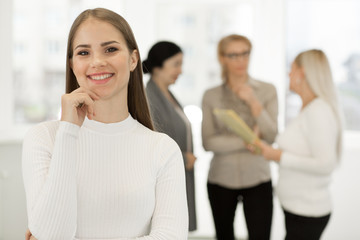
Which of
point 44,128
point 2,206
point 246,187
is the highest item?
point 44,128

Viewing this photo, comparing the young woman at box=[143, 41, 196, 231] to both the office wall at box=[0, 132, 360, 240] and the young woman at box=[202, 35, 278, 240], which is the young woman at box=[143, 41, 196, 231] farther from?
the office wall at box=[0, 132, 360, 240]

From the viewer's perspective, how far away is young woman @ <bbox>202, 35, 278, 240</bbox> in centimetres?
240

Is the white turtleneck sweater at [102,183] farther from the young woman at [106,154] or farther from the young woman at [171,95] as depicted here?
the young woman at [171,95]

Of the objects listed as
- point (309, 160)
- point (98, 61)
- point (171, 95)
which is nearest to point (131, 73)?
point (98, 61)

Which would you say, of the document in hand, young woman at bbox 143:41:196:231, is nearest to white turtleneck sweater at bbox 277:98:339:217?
the document in hand

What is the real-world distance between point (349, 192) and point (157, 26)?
2152 mm

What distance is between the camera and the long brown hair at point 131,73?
109cm

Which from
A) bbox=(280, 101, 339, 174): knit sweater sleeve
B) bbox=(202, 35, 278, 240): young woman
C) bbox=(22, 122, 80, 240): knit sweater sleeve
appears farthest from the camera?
bbox=(202, 35, 278, 240): young woman

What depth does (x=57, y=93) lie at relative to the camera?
375cm

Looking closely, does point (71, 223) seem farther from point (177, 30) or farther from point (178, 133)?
point (177, 30)

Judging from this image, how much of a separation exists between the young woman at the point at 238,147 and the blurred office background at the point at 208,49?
117 cm

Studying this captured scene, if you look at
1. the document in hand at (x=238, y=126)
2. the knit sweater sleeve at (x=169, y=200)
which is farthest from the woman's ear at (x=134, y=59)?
the document in hand at (x=238, y=126)

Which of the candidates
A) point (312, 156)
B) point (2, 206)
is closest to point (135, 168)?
point (312, 156)

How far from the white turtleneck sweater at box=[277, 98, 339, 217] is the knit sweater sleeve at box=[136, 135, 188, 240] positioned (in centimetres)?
108
